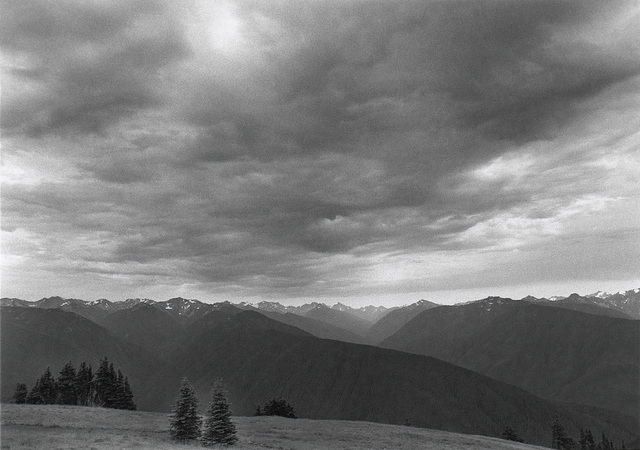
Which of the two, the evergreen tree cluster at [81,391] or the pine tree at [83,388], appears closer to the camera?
the evergreen tree cluster at [81,391]

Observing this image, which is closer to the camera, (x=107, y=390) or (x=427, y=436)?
(x=427, y=436)

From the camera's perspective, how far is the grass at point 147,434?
36.8m

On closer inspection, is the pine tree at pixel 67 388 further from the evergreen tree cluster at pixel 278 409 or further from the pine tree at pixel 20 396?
the evergreen tree cluster at pixel 278 409

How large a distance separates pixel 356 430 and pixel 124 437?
32.1 m

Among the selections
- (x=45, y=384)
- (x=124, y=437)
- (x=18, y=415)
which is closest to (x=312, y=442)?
(x=124, y=437)

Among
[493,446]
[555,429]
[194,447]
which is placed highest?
[194,447]

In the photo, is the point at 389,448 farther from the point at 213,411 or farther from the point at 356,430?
the point at 213,411

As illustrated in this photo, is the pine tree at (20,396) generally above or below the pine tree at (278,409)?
above

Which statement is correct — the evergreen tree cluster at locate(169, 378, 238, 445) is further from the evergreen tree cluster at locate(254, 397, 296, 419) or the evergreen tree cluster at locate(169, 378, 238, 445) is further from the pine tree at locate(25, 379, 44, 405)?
the pine tree at locate(25, 379, 44, 405)

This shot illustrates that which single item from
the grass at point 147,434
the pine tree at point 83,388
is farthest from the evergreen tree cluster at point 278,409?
the pine tree at point 83,388

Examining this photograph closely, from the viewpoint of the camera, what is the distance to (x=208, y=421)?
44312 millimetres

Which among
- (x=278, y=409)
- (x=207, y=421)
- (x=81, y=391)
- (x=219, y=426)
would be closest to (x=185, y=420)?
(x=207, y=421)

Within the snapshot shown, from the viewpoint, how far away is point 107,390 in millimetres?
101312

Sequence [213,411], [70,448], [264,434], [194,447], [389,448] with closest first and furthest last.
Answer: [70,448] < [194,447] < [213,411] < [389,448] < [264,434]
